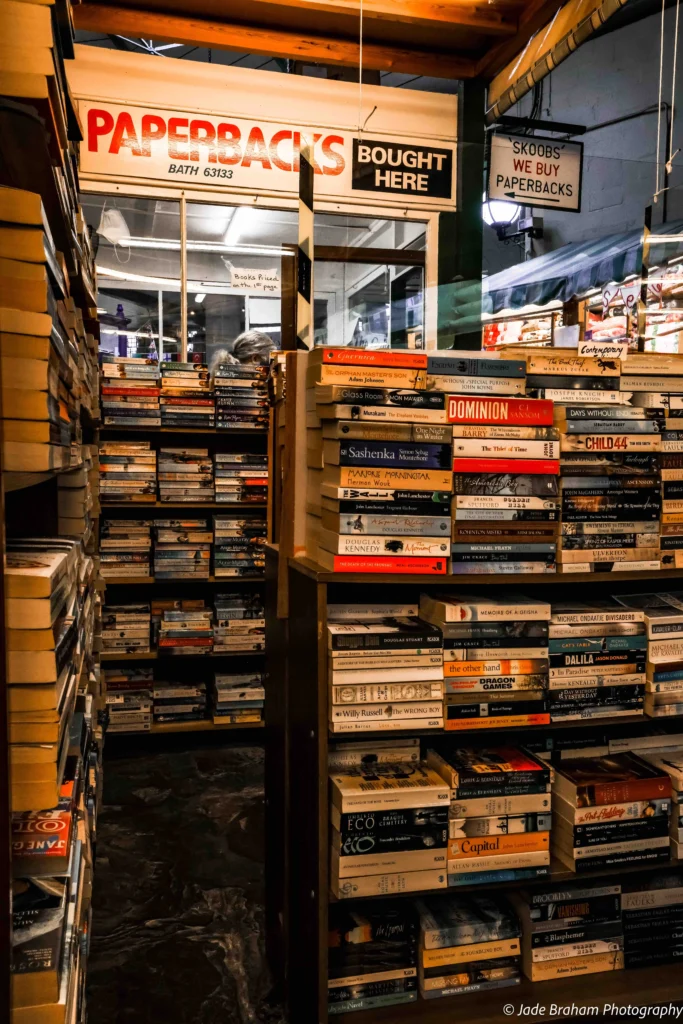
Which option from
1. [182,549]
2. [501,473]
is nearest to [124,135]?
[182,549]

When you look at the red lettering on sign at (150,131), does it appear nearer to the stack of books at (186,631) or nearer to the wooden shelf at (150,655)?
the stack of books at (186,631)

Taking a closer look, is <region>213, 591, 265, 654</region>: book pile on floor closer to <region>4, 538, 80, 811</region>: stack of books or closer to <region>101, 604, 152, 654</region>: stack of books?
<region>101, 604, 152, 654</region>: stack of books

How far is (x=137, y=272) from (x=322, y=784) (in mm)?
4414

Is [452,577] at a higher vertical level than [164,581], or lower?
higher

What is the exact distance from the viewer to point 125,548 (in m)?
4.90

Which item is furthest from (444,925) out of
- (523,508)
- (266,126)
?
(266,126)

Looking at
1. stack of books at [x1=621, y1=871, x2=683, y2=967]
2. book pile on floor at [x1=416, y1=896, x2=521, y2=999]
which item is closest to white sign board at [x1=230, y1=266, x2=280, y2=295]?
book pile on floor at [x1=416, y1=896, x2=521, y2=999]

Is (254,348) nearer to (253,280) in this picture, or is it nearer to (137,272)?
(253,280)

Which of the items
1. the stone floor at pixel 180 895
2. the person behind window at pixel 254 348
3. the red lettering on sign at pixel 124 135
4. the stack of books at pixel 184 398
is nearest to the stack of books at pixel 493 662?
the stone floor at pixel 180 895

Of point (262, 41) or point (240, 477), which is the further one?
point (240, 477)

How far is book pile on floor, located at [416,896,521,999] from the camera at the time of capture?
2260mm

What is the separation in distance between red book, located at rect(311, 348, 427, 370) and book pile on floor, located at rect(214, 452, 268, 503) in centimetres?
297

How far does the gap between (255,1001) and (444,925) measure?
0.76 meters

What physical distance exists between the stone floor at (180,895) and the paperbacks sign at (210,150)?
3.60 meters
